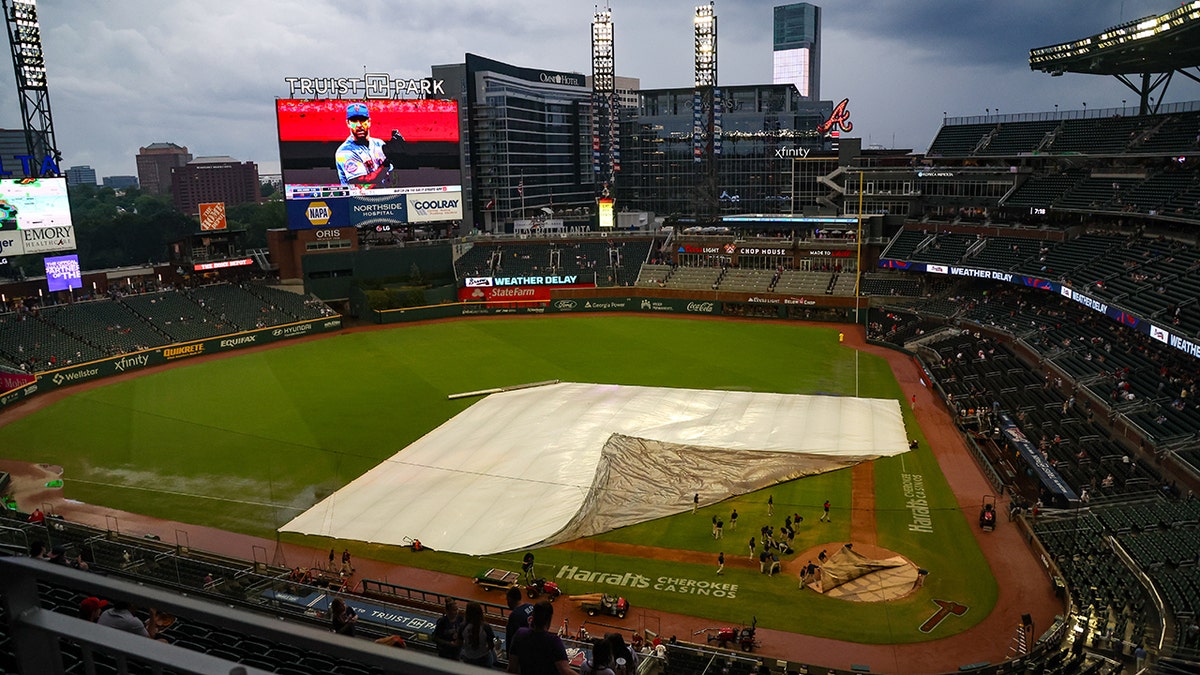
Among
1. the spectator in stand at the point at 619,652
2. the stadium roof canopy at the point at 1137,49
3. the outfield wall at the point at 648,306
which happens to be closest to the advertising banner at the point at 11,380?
the outfield wall at the point at 648,306

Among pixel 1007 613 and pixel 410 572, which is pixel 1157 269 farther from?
pixel 410 572

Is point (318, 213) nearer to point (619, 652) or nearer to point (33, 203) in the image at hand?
point (33, 203)

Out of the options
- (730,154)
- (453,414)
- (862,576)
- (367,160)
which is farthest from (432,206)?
(730,154)

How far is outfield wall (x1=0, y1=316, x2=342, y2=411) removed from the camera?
48375 mm

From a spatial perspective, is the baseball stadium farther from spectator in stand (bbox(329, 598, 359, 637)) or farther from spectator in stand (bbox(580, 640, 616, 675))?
spectator in stand (bbox(580, 640, 616, 675))

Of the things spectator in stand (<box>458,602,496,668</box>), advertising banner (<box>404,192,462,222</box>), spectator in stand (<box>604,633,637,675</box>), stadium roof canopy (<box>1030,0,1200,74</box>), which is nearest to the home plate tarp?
spectator in stand (<box>604,633,637,675</box>)

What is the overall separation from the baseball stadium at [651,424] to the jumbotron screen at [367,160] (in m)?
0.31

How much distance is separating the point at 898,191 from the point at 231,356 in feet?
195

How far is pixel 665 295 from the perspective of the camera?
248 feet

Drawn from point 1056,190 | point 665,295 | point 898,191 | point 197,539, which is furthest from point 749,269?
point 197,539

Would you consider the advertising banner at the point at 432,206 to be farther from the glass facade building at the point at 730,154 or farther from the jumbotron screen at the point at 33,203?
the glass facade building at the point at 730,154

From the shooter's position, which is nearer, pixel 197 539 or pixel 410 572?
pixel 410 572

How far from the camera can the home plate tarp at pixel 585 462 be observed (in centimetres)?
2681

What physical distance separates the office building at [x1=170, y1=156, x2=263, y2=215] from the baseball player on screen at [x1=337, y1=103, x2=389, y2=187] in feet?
361
